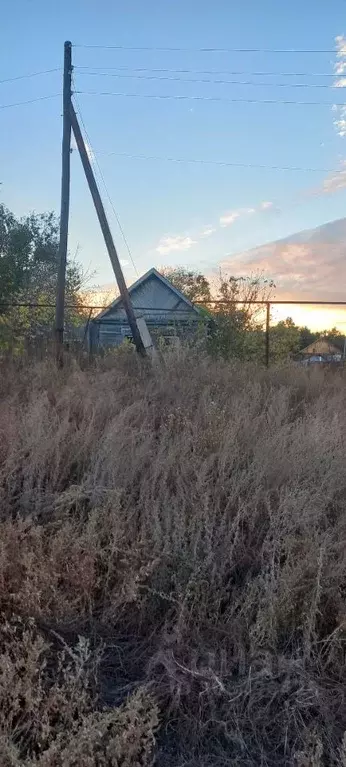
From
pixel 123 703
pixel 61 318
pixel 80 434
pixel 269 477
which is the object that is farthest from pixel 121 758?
pixel 61 318

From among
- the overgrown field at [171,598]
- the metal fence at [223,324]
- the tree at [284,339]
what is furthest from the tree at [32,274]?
the overgrown field at [171,598]

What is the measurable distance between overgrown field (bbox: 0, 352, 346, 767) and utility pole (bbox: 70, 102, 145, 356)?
18.1ft

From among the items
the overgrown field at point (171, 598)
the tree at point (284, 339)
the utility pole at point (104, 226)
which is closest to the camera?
the overgrown field at point (171, 598)

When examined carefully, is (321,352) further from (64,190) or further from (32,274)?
(32,274)

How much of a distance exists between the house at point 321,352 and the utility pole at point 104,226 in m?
3.19

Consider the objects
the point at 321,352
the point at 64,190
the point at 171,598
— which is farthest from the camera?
the point at 321,352

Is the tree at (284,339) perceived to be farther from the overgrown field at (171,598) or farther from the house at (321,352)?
the overgrown field at (171,598)

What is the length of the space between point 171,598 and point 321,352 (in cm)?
881

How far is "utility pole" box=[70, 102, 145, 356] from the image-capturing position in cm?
878

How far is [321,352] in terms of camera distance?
405 inches

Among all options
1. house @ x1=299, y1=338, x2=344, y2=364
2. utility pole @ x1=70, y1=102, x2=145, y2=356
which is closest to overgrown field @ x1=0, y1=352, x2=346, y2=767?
utility pole @ x1=70, y1=102, x2=145, y2=356

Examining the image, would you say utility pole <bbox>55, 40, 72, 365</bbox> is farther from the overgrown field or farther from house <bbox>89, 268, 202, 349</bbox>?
the overgrown field

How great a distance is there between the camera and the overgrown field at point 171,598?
176 centimetres

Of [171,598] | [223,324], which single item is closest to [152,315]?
[223,324]
